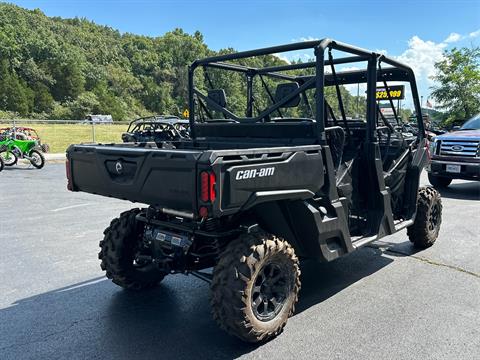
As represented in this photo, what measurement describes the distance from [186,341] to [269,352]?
607 millimetres

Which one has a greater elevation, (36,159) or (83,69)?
(83,69)

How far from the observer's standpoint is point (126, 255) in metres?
3.98

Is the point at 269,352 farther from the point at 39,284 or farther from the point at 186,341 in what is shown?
the point at 39,284

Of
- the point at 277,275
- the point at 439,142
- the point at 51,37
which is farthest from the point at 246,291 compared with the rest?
the point at 51,37

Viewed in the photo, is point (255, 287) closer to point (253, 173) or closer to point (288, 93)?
point (253, 173)

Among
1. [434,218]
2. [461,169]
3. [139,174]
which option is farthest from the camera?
[461,169]

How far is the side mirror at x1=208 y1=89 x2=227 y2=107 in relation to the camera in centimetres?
453

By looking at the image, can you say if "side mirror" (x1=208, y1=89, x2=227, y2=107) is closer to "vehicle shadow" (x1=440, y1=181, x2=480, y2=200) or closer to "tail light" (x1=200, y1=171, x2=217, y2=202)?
"tail light" (x1=200, y1=171, x2=217, y2=202)

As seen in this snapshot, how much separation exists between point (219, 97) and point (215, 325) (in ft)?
7.44

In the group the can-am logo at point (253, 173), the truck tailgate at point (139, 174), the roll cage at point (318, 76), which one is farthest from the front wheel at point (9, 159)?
the can-am logo at point (253, 173)

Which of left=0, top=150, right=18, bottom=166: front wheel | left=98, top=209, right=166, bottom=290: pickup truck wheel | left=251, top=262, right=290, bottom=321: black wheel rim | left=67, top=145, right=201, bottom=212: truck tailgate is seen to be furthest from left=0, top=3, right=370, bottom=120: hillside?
left=251, top=262, right=290, bottom=321: black wheel rim

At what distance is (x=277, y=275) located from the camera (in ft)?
10.9

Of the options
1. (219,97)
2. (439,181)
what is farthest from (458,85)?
(219,97)

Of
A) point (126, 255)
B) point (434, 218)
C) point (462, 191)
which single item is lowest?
point (462, 191)
